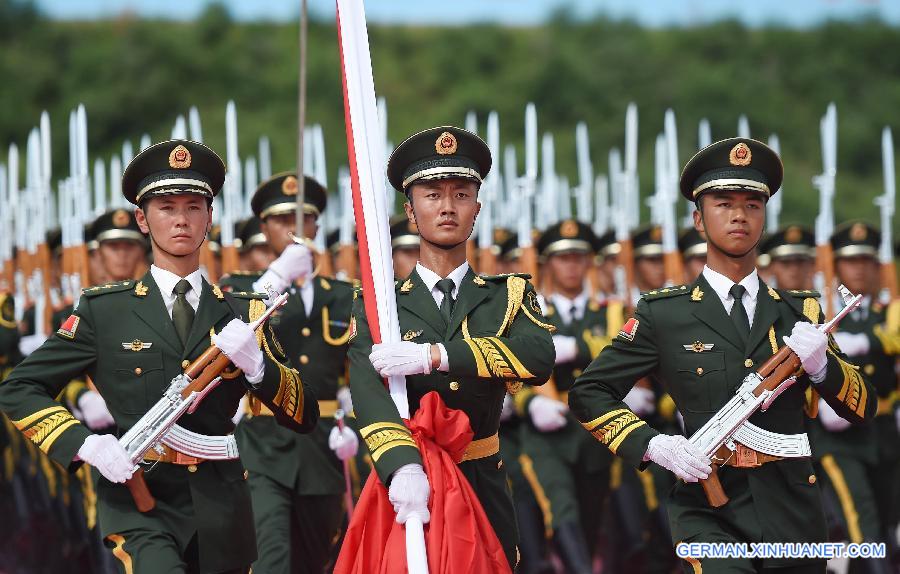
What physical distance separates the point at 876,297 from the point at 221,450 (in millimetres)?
6340

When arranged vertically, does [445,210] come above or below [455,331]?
above

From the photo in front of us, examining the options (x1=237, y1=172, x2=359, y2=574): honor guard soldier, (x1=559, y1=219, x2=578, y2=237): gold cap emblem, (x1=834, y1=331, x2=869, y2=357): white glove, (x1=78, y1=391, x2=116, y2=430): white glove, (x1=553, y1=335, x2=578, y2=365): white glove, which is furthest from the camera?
(x1=559, y1=219, x2=578, y2=237): gold cap emblem

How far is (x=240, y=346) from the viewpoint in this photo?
6070 mm

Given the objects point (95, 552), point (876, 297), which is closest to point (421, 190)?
point (95, 552)

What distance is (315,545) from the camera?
8.65 metres

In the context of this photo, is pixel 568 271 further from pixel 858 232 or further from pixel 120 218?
pixel 120 218

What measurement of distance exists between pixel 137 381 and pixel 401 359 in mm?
1099

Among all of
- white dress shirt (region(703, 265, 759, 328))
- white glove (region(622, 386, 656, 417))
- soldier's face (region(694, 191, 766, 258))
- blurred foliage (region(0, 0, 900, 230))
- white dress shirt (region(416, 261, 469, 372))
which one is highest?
blurred foliage (region(0, 0, 900, 230))

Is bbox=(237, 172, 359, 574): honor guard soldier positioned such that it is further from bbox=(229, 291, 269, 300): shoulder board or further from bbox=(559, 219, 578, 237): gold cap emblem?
bbox=(559, 219, 578, 237): gold cap emblem

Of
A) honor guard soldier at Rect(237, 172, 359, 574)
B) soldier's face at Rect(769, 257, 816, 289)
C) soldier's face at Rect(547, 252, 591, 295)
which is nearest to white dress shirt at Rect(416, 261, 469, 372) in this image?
honor guard soldier at Rect(237, 172, 359, 574)

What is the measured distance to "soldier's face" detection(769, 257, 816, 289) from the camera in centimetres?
1195

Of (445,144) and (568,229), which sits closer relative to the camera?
(445,144)

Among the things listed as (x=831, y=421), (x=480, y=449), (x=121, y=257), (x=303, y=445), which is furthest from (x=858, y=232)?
(x=480, y=449)

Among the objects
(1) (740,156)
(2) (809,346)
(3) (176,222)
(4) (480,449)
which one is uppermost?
(1) (740,156)
